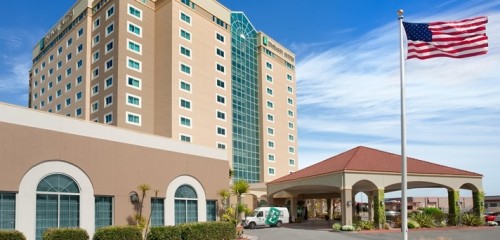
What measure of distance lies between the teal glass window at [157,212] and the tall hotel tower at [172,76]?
27.0 m

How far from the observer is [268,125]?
258 ft

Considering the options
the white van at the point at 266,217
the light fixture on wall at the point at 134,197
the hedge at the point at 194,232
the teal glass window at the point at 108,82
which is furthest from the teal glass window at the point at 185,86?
the hedge at the point at 194,232

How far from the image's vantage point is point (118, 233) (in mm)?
22938

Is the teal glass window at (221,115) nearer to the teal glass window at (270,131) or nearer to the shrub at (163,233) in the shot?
the teal glass window at (270,131)

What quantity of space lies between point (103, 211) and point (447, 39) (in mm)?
19342

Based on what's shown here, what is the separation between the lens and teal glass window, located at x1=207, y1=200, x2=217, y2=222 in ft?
110

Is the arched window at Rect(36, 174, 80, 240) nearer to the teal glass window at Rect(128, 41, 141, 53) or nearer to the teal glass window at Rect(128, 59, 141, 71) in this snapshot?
the teal glass window at Rect(128, 59, 141, 71)

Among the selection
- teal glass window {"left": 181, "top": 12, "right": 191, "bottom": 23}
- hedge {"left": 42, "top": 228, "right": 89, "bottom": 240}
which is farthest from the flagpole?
teal glass window {"left": 181, "top": 12, "right": 191, "bottom": 23}

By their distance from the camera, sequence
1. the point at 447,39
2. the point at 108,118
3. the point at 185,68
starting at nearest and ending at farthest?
the point at 447,39
the point at 108,118
the point at 185,68

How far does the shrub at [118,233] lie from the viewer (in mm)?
22375

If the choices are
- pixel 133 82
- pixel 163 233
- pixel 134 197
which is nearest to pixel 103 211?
pixel 134 197

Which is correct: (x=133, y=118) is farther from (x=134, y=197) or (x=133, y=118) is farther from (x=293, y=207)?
(x=134, y=197)

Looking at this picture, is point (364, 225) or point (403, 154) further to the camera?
point (364, 225)

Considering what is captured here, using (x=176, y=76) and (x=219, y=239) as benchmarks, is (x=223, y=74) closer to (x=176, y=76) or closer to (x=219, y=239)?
(x=176, y=76)
